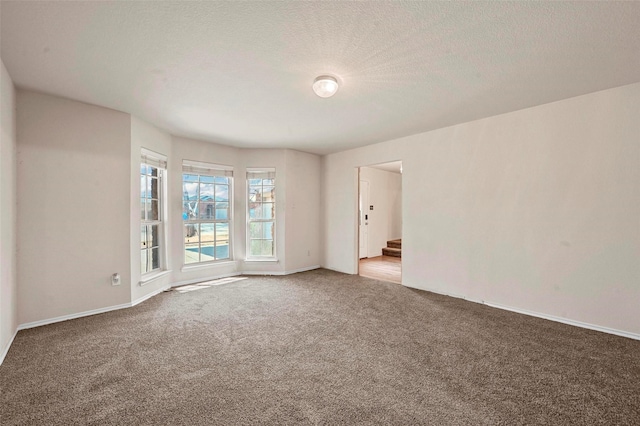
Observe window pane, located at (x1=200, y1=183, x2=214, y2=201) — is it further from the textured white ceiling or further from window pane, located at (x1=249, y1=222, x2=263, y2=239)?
the textured white ceiling

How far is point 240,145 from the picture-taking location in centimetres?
507

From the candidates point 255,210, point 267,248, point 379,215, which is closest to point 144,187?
point 255,210

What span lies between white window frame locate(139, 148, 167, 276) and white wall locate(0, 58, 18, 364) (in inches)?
48.5

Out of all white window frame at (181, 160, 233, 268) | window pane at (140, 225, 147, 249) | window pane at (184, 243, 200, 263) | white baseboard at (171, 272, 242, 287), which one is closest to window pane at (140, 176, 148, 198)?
window pane at (140, 225, 147, 249)

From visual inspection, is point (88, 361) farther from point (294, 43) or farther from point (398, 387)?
point (294, 43)

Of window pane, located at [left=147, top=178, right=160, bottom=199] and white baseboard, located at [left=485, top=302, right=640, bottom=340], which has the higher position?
window pane, located at [left=147, top=178, right=160, bottom=199]

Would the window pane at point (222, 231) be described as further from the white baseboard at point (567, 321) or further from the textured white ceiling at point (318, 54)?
the white baseboard at point (567, 321)

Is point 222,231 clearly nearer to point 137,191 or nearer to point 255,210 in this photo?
point 255,210

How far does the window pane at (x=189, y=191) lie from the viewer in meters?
4.68

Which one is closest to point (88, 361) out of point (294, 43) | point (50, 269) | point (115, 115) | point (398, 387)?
point (50, 269)

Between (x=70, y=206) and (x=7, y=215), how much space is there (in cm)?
60

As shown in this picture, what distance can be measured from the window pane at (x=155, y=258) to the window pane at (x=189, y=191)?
3.02 feet

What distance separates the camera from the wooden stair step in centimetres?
741

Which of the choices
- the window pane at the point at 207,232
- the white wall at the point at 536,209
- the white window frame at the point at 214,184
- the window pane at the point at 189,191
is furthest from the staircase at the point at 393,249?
the window pane at the point at 189,191
